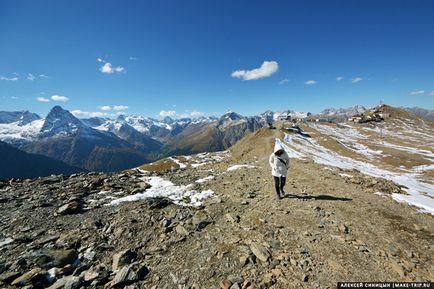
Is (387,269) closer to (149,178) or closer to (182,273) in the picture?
(182,273)

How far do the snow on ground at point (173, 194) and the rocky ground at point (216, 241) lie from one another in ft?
2.32

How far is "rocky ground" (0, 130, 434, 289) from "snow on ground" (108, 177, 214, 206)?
2.32 feet

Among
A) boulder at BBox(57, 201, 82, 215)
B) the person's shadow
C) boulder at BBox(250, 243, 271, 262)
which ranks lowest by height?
the person's shadow

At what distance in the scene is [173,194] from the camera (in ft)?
58.0

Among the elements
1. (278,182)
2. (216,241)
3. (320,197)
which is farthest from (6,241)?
(320,197)

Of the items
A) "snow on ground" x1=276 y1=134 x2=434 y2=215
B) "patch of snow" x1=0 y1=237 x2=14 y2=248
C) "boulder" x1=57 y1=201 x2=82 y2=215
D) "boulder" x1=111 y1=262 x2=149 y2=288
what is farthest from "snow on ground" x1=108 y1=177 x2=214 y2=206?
"snow on ground" x1=276 y1=134 x2=434 y2=215

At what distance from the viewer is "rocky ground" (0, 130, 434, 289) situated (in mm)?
7754

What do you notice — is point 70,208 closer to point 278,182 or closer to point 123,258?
point 123,258

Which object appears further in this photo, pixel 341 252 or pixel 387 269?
pixel 341 252

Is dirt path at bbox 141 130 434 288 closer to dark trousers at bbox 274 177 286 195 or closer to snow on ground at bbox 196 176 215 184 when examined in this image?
dark trousers at bbox 274 177 286 195

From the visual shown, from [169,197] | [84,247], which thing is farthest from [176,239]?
[169,197]

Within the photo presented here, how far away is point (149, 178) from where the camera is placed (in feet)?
78.6

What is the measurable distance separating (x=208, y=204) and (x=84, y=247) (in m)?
7.58

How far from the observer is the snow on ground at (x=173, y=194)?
15906 mm
